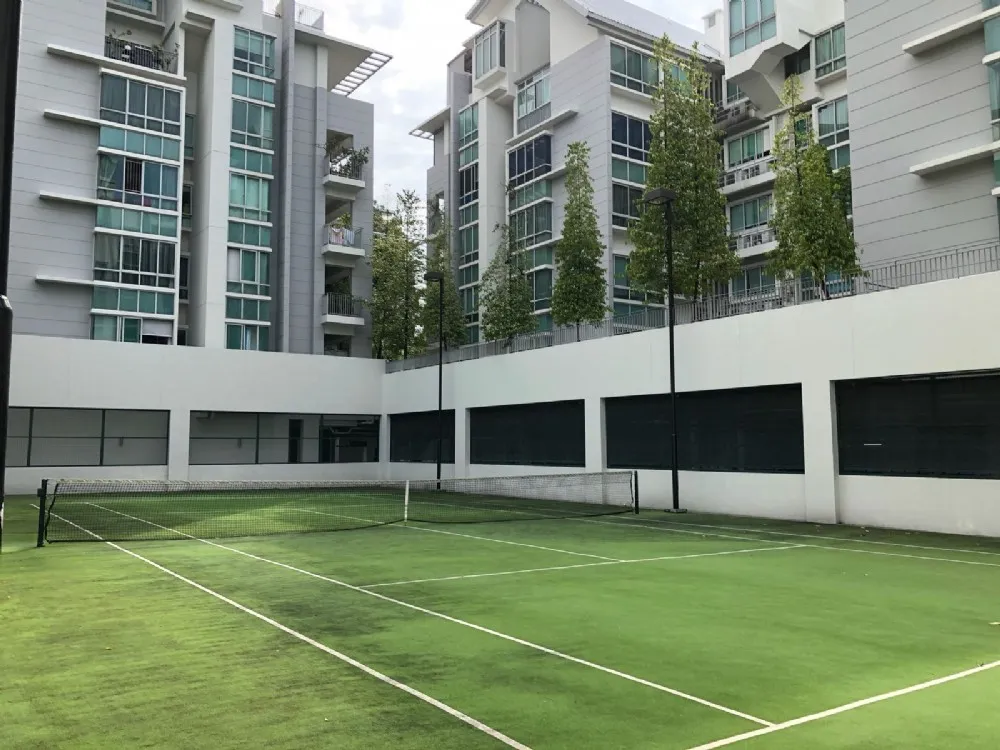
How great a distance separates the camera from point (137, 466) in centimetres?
3622

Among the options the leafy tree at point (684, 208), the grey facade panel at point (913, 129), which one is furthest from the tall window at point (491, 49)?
the grey facade panel at point (913, 129)

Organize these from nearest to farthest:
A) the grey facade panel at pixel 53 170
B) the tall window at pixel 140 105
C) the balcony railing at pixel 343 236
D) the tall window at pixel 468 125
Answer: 1. the grey facade panel at pixel 53 170
2. the tall window at pixel 140 105
3. the balcony railing at pixel 343 236
4. the tall window at pixel 468 125

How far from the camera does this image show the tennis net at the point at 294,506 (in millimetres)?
19438

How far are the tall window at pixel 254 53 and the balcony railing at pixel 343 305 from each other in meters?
12.6

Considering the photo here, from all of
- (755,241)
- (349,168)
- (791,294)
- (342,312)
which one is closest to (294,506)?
(791,294)

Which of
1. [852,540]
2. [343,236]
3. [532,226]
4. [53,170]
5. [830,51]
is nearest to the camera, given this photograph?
[852,540]

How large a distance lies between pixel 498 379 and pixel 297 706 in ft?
92.7

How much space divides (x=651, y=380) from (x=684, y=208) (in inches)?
282

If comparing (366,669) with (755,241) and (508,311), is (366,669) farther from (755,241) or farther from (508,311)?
(755,241)

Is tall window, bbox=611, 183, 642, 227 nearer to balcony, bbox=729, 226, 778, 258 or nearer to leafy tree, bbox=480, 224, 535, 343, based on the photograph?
balcony, bbox=729, 226, 778, 258

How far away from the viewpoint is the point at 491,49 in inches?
2133

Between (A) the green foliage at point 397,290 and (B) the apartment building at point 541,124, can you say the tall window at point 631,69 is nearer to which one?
(B) the apartment building at point 541,124

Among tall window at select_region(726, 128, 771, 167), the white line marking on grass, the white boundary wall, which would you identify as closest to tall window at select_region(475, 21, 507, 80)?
tall window at select_region(726, 128, 771, 167)

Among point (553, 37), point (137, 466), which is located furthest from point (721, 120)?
point (137, 466)
